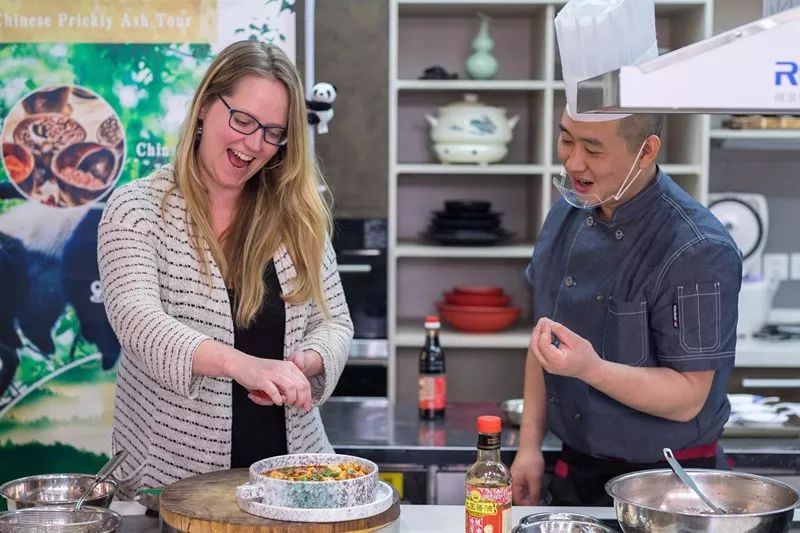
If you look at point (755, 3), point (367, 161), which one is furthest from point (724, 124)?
point (367, 161)

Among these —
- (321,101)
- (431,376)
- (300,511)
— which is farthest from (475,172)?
(300,511)

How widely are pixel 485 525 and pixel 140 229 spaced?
2.75 feet

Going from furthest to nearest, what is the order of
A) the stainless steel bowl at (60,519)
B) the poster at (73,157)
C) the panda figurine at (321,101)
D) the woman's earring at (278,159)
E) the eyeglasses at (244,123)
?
→ the panda figurine at (321,101) → the poster at (73,157) → the woman's earring at (278,159) → the eyeglasses at (244,123) → the stainless steel bowl at (60,519)

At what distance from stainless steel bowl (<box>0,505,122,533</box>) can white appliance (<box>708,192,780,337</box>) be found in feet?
10.1

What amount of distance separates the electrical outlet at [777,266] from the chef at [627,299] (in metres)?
2.50

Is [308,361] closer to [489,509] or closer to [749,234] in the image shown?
[489,509]

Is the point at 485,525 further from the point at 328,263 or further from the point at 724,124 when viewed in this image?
the point at 724,124

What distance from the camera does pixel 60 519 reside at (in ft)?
5.05

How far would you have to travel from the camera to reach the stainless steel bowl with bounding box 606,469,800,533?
148 centimetres

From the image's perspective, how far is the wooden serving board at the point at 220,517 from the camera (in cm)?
150

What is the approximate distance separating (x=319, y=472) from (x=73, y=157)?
6.35ft

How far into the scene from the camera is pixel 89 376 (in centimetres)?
331

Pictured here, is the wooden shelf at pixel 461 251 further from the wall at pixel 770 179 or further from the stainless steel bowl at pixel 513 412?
the stainless steel bowl at pixel 513 412

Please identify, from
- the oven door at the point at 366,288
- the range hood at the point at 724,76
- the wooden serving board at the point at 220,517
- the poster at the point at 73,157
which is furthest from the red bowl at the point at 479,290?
the range hood at the point at 724,76
